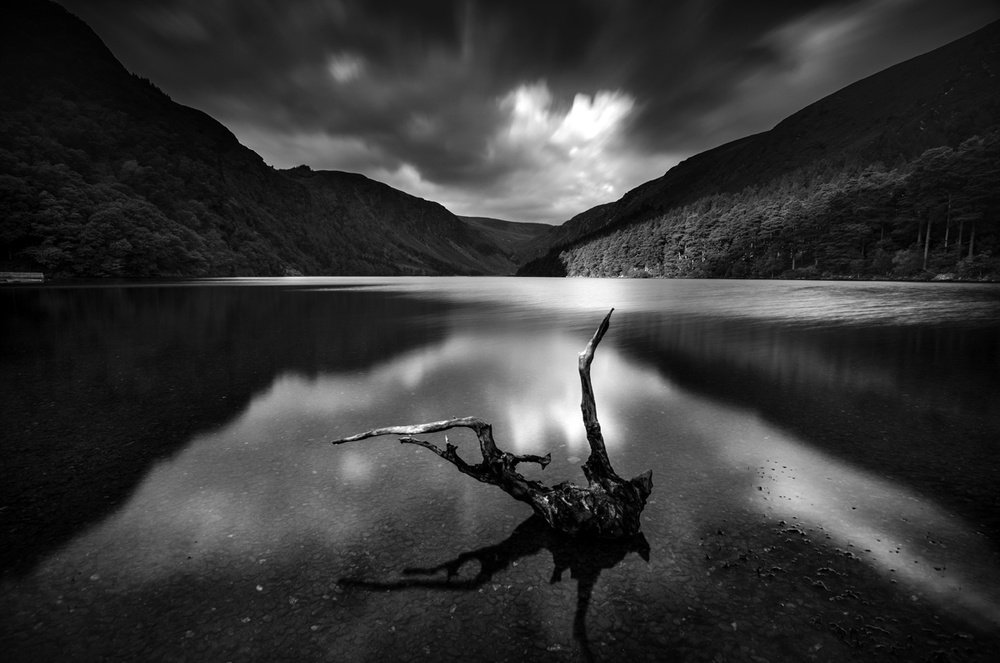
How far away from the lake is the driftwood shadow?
0.03 m

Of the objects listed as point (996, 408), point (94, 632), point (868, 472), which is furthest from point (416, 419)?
point (996, 408)

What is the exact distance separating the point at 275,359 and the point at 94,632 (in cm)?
1566

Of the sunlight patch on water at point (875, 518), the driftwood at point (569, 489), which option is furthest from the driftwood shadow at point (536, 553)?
the sunlight patch on water at point (875, 518)

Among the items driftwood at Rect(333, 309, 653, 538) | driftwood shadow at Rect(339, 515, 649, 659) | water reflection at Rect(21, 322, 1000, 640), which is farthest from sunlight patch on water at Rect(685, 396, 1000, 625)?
driftwood shadow at Rect(339, 515, 649, 659)

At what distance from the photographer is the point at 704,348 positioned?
21859 millimetres

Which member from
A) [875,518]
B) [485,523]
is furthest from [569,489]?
[875,518]

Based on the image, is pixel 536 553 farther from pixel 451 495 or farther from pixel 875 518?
pixel 875 518

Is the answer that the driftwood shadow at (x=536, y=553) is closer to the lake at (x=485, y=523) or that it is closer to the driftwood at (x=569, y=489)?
the lake at (x=485, y=523)

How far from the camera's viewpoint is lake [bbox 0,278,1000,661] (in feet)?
14.3

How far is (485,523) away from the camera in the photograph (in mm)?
6500

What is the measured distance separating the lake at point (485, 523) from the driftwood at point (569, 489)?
1.04 ft

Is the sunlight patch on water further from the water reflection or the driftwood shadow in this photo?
the driftwood shadow

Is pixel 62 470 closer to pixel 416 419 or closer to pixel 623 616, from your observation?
pixel 416 419

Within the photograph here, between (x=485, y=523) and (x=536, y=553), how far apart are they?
1.05 metres
